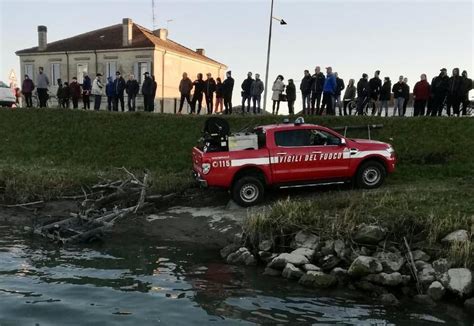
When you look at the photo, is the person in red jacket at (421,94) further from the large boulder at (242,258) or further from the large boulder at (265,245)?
the large boulder at (242,258)

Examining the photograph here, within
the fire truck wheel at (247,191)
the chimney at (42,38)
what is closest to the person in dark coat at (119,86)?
the fire truck wheel at (247,191)

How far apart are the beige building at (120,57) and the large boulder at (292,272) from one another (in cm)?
3368

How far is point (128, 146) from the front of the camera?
21.2m

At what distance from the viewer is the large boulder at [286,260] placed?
10271 millimetres

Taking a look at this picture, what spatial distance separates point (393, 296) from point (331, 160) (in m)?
5.85

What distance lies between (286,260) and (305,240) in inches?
35.0

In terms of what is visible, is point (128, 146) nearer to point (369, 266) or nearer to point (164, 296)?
point (164, 296)

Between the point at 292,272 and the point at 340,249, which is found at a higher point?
the point at 340,249

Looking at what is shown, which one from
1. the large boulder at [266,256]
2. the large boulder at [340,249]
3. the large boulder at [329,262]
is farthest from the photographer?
the large boulder at [266,256]

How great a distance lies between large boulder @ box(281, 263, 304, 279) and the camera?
A: 995 cm

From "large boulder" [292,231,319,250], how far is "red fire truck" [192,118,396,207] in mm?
3296

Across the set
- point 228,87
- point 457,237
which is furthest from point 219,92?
point 457,237

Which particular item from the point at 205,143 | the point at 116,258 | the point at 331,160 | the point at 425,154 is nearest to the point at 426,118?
the point at 425,154

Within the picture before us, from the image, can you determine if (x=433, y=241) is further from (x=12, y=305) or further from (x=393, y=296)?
(x=12, y=305)
